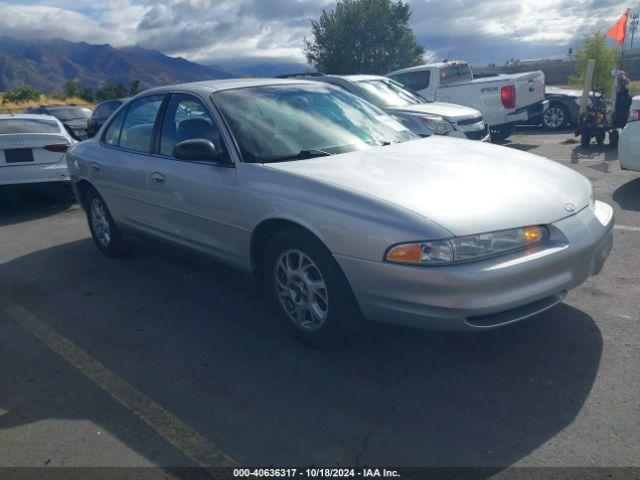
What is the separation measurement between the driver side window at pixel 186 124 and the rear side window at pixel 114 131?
917 millimetres

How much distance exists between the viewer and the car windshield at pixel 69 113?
16578 mm

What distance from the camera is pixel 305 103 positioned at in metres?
4.59

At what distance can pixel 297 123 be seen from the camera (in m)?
4.34

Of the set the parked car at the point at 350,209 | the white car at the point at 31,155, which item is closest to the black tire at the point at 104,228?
the parked car at the point at 350,209

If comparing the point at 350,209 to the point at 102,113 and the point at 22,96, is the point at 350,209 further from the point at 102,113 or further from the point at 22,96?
the point at 22,96

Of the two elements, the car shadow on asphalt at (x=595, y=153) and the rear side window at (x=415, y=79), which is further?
the rear side window at (x=415, y=79)

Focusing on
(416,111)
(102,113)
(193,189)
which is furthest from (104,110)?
(193,189)

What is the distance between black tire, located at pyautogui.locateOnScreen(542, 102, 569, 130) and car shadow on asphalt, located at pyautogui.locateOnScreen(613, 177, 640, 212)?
7.00 m

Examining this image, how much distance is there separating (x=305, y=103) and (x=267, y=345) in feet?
6.30

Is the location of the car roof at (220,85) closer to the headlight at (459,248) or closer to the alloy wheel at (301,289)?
the alloy wheel at (301,289)

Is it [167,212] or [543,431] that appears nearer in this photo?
[543,431]

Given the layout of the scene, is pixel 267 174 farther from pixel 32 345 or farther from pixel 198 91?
pixel 32 345

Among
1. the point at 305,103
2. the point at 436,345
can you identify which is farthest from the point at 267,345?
the point at 305,103

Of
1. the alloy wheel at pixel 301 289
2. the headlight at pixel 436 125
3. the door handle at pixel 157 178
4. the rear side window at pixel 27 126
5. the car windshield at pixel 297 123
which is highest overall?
the car windshield at pixel 297 123
